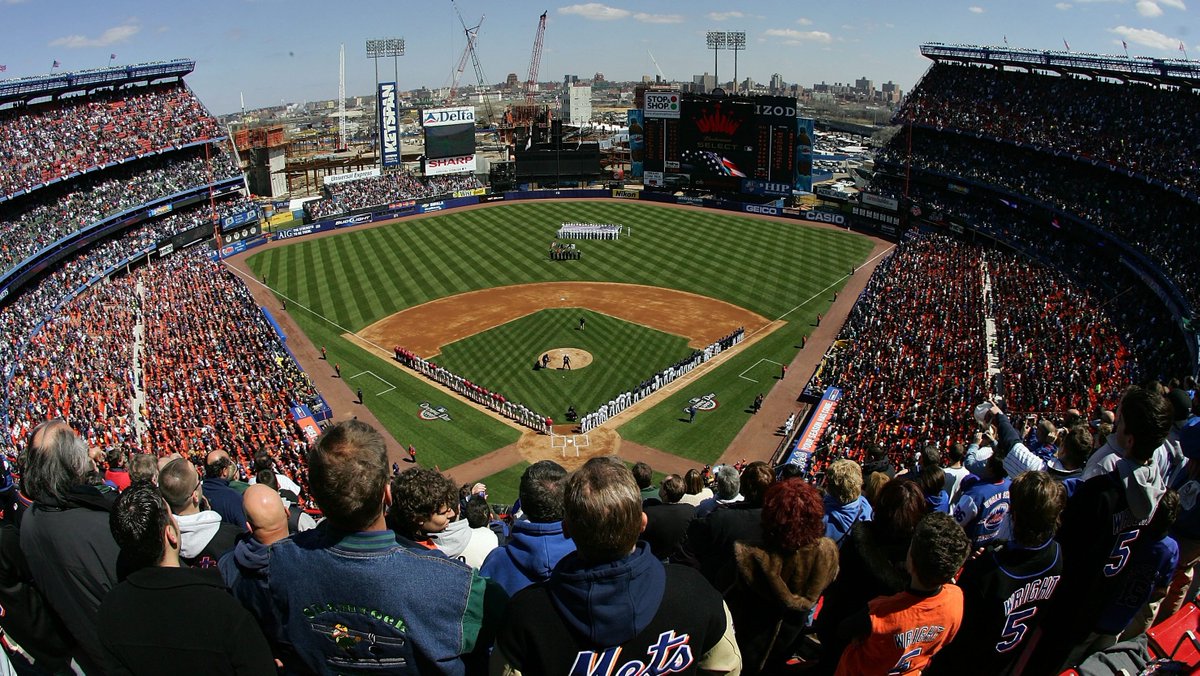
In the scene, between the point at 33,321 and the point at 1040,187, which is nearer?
the point at 33,321

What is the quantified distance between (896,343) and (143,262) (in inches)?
1828

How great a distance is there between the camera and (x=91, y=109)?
55.2 metres

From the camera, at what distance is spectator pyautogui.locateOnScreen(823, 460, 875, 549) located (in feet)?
23.7

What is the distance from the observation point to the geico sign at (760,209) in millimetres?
64812

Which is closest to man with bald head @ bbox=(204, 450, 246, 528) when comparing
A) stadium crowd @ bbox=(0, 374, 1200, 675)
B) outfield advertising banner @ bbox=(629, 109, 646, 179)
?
stadium crowd @ bbox=(0, 374, 1200, 675)

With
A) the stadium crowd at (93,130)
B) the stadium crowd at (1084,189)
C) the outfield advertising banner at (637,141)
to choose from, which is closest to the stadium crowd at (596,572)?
the stadium crowd at (1084,189)

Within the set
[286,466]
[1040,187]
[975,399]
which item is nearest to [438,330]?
[286,466]

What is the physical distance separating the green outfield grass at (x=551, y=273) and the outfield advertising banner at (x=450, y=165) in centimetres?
743

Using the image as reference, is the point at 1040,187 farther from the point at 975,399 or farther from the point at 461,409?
the point at 461,409

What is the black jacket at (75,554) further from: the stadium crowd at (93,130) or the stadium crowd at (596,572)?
the stadium crowd at (93,130)

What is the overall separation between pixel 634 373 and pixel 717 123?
3578 centimetres

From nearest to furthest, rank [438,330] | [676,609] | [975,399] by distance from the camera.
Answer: [676,609]
[975,399]
[438,330]

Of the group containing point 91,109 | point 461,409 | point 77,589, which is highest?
point 91,109

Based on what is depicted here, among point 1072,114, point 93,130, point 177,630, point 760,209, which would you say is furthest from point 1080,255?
point 93,130
